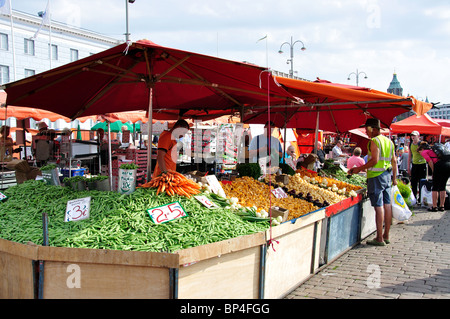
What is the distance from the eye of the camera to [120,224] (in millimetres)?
3297

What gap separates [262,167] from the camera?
21.2 ft

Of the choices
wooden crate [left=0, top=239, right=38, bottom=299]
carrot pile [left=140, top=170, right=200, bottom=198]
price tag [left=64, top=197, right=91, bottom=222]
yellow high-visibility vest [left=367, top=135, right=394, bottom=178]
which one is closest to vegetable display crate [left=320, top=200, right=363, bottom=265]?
yellow high-visibility vest [left=367, top=135, right=394, bottom=178]

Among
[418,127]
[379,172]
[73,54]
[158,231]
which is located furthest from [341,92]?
[73,54]

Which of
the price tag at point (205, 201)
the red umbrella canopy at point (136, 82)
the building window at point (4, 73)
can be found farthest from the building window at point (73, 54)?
the price tag at point (205, 201)

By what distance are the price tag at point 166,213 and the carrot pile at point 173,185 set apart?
0.70 feet

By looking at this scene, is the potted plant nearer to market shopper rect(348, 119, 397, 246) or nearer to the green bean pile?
the green bean pile

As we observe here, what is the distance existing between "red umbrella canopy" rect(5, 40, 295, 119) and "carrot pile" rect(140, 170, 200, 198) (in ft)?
3.40

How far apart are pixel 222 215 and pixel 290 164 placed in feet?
13.1

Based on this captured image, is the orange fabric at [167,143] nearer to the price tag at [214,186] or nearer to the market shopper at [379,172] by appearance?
the price tag at [214,186]

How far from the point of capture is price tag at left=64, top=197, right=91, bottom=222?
3.58 m

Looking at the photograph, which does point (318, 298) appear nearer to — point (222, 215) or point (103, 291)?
point (222, 215)

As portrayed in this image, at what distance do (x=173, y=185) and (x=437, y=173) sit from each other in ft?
25.3

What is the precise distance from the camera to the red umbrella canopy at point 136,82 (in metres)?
3.88

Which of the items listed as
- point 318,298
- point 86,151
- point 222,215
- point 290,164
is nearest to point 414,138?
point 290,164
